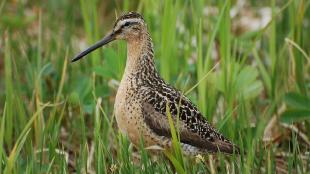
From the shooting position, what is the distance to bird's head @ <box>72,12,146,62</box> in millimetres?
5320

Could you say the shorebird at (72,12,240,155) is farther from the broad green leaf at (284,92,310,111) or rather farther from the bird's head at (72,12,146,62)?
the broad green leaf at (284,92,310,111)

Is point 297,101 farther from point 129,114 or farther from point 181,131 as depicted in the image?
point 129,114

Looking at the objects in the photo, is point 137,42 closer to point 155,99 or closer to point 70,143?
point 155,99

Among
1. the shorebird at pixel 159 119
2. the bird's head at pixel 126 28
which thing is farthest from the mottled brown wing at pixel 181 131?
the bird's head at pixel 126 28

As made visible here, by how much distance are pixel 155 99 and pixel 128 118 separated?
0.66 ft

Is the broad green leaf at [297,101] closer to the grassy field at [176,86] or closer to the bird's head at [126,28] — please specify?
the grassy field at [176,86]

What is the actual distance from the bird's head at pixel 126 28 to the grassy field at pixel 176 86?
0.08 meters

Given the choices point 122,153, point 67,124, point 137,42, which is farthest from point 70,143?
point 122,153

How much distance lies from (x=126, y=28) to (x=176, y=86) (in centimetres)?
72

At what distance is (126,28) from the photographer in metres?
5.36

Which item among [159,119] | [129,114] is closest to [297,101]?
[159,119]

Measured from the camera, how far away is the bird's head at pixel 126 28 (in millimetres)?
5320

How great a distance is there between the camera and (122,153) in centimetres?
467

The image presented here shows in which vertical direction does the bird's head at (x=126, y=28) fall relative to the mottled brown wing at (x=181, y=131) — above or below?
above
